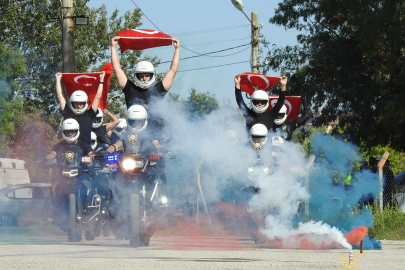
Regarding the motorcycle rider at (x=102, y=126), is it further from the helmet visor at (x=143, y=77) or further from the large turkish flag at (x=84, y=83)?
the helmet visor at (x=143, y=77)

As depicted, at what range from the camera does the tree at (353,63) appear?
50.5 feet

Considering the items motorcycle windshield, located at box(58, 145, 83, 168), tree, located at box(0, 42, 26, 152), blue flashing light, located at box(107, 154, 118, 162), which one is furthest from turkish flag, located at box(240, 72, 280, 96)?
tree, located at box(0, 42, 26, 152)

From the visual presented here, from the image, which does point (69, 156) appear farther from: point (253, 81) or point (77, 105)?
point (253, 81)

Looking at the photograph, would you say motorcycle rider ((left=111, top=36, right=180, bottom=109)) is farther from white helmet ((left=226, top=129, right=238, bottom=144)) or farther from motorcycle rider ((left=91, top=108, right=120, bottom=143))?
motorcycle rider ((left=91, top=108, right=120, bottom=143))

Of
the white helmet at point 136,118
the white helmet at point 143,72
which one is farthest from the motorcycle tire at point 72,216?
the white helmet at point 143,72

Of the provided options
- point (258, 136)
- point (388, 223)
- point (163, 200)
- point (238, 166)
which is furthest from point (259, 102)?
point (388, 223)

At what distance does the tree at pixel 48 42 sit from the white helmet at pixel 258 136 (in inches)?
732

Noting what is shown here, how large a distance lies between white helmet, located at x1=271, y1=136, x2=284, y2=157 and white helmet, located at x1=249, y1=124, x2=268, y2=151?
0.18 meters

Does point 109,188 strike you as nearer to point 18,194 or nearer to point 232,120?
point 232,120

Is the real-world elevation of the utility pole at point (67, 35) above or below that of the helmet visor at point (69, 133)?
above

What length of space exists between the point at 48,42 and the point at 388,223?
19.2 meters

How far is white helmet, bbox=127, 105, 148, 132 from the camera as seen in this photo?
8703mm

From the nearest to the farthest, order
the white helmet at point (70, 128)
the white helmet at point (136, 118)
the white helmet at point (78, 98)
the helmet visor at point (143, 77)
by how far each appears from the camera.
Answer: the white helmet at point (136, 118) → the helmet visor at point (143, 77) → the white helmet at point (70, 128) → the white helmet at point (78, 98)

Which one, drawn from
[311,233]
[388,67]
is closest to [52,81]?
[388,67]
